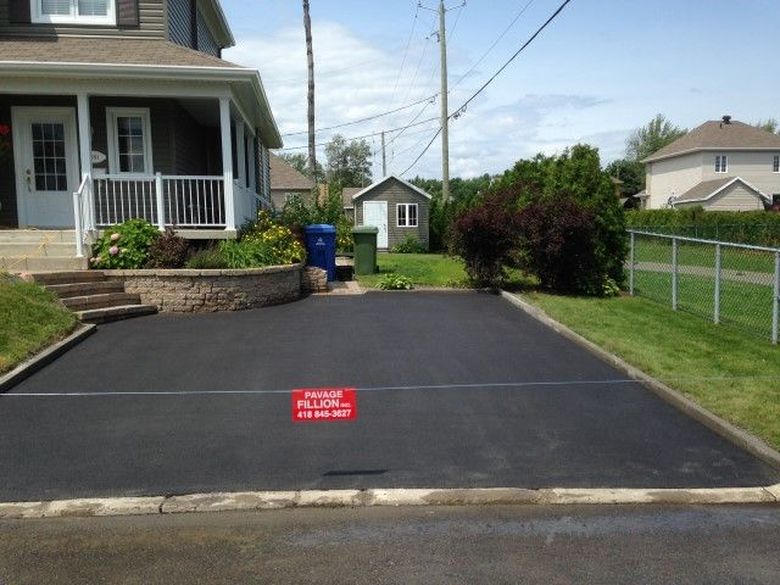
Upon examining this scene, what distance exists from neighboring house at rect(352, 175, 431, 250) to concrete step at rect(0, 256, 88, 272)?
2359cm

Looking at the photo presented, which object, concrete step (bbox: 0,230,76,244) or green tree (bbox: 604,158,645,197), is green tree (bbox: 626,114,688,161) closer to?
green tree (bbox: 604,158,645,197)

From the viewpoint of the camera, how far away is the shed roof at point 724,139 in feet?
172

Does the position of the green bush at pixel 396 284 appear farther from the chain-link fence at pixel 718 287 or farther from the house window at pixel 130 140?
the house window at pixel 130 140

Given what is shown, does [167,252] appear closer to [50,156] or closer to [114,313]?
[114,313]

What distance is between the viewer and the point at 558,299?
14.0 m

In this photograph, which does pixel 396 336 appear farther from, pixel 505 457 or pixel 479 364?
pixel 505 457

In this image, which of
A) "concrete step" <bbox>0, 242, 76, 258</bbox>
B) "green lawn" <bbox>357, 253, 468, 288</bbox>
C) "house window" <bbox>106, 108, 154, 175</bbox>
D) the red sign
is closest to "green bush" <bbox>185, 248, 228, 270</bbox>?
"concrete step" <bbox>0, 242, 76, 258</bbox>

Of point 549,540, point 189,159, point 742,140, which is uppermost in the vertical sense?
point 742,140

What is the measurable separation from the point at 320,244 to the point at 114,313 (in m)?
6.01

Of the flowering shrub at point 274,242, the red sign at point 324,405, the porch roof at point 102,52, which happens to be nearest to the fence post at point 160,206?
the flowering shrub at point 274,242

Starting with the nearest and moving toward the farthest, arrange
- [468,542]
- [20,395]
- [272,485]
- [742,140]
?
[468,542]
[272,485]
[20,395]
[742,140]

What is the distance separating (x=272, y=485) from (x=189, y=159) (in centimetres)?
1324

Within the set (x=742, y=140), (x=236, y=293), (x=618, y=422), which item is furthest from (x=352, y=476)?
(x=742, y=140)

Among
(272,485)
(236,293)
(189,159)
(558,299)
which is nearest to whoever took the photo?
(272,485)
